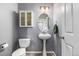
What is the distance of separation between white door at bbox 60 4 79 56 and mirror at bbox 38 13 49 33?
0.14m

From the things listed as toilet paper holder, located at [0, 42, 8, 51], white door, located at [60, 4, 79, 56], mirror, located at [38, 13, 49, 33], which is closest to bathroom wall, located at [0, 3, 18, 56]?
toilet paper holder, located at [0, 42, 8, 51]

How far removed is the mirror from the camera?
0.93m

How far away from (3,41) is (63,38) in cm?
54

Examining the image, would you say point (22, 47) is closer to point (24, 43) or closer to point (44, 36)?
point (24, 43)

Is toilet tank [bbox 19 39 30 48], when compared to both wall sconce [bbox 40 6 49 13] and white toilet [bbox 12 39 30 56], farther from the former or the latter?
wall sconce [bbox 40 6 49 13]

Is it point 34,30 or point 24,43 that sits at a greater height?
point 34,30

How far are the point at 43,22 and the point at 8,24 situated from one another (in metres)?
0.31

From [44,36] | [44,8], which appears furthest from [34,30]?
[44,8]

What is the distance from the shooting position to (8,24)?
0.89 m

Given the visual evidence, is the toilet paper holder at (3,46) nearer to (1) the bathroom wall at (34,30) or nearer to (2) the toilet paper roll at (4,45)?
(2) the toilet paper roll at (4,45)

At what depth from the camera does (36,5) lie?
2.95 feet

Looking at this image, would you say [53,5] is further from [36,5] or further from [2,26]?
Answer: [2,26]

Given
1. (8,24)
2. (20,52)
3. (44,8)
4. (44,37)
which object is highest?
(44,8)

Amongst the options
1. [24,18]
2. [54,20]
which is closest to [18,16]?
[24,18]
